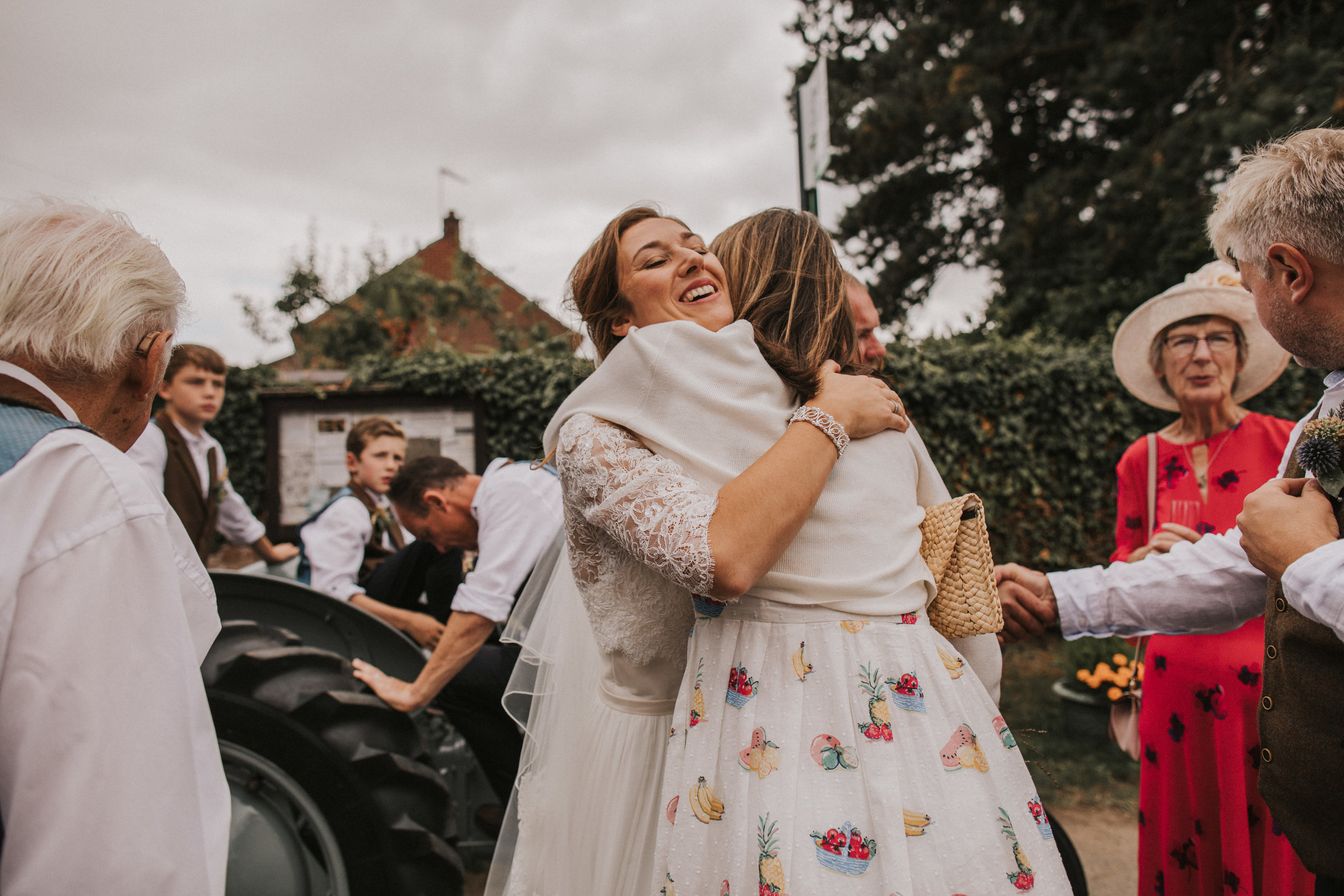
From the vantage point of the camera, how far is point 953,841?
110cm

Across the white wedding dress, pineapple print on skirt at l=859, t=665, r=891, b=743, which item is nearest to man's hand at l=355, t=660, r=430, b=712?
the white wedding dress

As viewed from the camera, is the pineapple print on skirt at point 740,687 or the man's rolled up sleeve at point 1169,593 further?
the man's rolled up sleeve at point 1169,593

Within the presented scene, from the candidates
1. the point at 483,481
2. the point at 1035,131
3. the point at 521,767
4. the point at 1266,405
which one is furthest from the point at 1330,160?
the point at 1035,131

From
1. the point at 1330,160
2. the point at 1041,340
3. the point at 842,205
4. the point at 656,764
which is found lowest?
the point at 656,764

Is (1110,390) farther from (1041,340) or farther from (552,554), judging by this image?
(552,554)

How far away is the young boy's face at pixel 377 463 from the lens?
4.26 meters

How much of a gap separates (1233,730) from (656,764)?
182 cm

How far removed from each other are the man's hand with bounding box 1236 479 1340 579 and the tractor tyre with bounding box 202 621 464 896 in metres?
2.16

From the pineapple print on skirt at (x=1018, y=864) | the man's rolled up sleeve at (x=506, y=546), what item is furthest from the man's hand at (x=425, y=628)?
the pineapple print on skirt at (x=1018, y=864)

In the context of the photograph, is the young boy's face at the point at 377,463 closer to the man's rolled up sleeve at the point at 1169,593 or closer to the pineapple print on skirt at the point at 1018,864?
the man's rolled up sleeve at the point at 1169,593

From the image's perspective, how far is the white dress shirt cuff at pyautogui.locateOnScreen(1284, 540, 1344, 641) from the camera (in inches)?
45.1

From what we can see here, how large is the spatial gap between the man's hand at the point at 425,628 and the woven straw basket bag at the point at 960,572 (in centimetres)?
232

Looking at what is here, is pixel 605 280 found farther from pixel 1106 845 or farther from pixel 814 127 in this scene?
pixel 1106 845

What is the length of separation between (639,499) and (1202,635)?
6.97 feet
